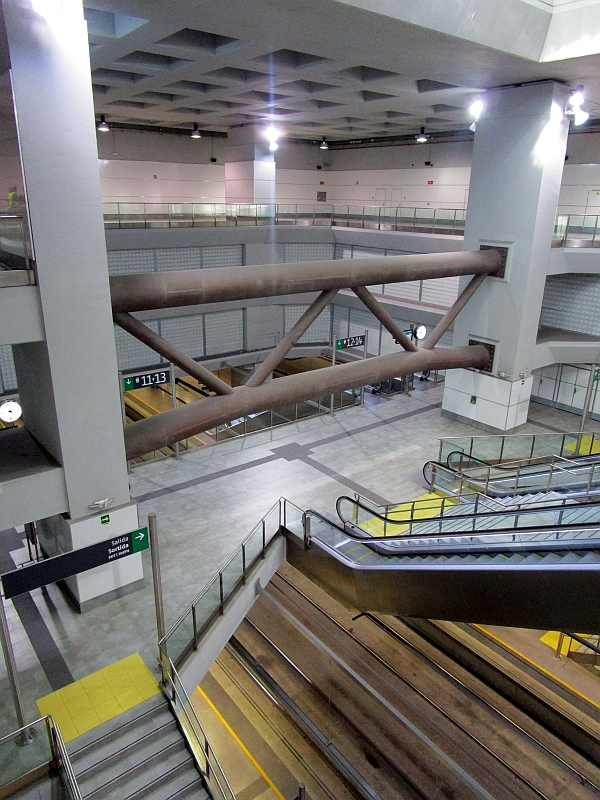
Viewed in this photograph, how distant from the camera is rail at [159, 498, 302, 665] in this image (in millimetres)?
8062

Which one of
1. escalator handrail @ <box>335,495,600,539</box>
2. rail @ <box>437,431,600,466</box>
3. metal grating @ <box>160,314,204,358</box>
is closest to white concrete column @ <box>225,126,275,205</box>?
metal grating @ <box>160,314,204,358</box>

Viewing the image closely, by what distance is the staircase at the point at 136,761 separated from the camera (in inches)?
270

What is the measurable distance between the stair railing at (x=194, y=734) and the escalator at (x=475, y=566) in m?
3.60

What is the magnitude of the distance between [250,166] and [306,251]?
4.34 meters

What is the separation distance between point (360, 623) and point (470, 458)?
469 cm

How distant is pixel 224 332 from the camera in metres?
23.8

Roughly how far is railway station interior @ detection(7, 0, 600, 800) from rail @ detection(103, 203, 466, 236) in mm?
275

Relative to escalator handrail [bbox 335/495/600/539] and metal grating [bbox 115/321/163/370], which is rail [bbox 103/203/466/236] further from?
escalator handrail [bbox 335/495/600/539]

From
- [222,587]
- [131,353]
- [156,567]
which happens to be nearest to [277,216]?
[131,353]

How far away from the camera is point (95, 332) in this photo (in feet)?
26.2

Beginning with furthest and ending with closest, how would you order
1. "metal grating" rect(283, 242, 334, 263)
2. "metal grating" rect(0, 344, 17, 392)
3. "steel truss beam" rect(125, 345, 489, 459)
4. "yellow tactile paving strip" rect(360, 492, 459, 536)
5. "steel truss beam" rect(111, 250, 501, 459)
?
1. "metal grating" rect(283, 242, 334, 263)
2. "metal grating" rect(0, 344, 17, 392)
3. "yellow tactile paving strip" rect(360, 492, 459, 536)
4. "steel truss beam" rect(125, 345, 489, 459)
5. "steel truss beam" rect(111, 250, 501, 459)

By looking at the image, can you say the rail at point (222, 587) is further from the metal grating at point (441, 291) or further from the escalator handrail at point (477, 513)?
the metal grating at point (441, 291)

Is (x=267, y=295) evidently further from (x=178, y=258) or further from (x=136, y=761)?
(x=178, y=258)

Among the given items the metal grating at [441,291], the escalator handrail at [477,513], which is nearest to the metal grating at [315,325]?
the metal grating at [441,291]
